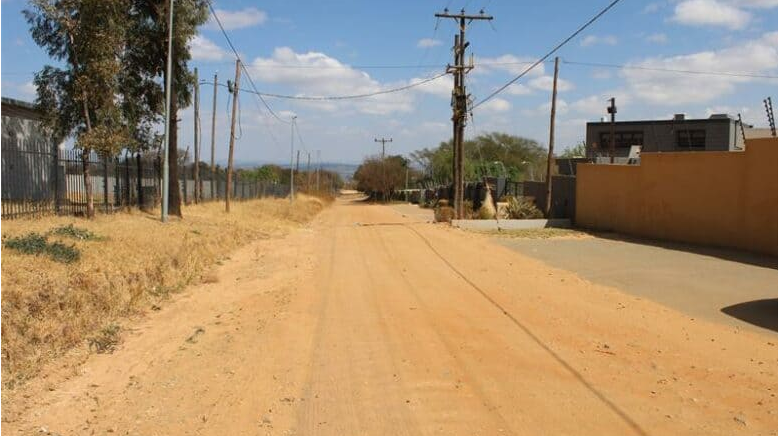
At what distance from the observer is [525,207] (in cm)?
2914

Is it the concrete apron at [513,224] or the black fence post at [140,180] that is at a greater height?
the black fence post at [140,180]

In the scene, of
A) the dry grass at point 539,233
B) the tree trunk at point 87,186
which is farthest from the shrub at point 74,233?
the dry grass at point 539,233

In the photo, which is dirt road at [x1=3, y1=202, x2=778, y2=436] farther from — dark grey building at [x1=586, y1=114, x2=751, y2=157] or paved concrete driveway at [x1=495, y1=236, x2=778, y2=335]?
dark grey building at [x1=586, y1=114, x2=751, y2=157]

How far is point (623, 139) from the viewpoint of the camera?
5694 cm

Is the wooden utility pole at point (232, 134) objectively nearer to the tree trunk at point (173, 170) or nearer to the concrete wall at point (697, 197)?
the tree trunk at point (173, 170)

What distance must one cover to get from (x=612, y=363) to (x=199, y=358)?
4398mm

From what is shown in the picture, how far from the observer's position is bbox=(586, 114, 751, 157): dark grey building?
51938 millimetres

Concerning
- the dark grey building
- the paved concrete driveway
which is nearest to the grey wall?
the dark grey building

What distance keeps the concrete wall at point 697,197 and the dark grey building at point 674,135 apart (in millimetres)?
28175

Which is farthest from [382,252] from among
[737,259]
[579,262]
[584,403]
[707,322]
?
[584,403]

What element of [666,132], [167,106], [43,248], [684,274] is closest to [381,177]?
[666,132]

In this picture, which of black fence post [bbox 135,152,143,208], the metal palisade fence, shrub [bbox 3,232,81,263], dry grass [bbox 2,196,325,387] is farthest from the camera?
black fence post [bbox 135,152,143,208]

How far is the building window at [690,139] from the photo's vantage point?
53.1 metres

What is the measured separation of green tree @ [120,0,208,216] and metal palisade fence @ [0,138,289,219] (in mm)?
1552
